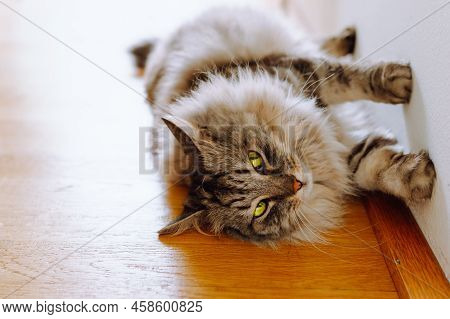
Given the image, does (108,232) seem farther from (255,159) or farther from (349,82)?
(349,82)

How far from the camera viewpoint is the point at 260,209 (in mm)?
1341

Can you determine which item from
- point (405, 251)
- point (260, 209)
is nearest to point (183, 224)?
point (260, 209)

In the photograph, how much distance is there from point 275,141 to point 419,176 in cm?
38

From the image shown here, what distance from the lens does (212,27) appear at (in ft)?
6.23

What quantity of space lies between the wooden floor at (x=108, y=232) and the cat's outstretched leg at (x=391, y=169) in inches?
5.0

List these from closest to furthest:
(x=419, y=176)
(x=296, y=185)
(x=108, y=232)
Result: (x=419, y=176), (x=296, y=185), (x=108, y=232)

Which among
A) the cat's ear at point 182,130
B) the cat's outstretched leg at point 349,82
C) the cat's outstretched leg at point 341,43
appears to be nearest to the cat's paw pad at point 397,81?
the cat's outstretched leg at point 349,82

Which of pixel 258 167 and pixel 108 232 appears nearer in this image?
pixel 258 167

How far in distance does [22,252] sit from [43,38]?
234cm

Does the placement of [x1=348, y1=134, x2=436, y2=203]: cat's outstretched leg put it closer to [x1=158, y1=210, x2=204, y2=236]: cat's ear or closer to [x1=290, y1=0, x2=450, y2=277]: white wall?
[x1=290, y1=0, x2=450, y2=277]: white wall

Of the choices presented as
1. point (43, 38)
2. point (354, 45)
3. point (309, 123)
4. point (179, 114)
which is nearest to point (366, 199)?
point (309, 123)

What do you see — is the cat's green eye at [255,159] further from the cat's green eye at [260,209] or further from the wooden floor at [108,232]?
the wooden floor at [108,232]

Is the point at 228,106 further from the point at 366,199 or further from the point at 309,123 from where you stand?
the point at 366,199

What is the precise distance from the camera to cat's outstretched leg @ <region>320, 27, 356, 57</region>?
209cm
